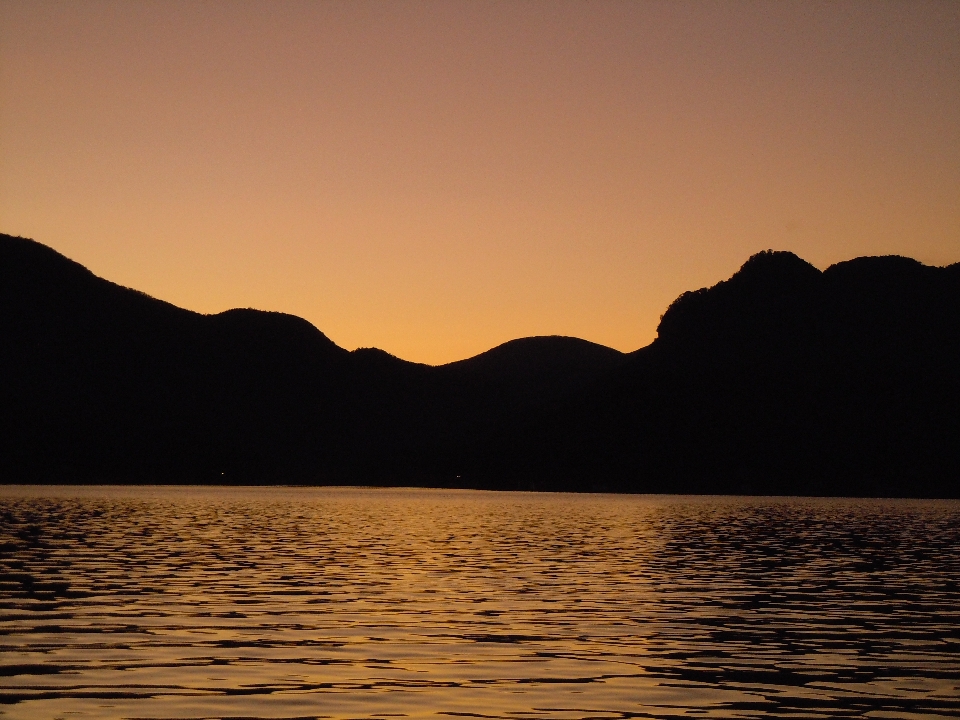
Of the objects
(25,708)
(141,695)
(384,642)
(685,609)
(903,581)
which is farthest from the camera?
(903,581)

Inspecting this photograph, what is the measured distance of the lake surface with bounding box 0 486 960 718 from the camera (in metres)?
23.5

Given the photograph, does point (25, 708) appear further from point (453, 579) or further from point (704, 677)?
point (453, 579)

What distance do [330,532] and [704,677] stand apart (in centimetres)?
6340

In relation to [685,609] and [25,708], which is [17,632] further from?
[685,609]

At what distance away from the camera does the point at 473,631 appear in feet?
109

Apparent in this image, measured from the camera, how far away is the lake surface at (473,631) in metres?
23.5

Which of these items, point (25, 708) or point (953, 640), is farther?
point (953, 640)

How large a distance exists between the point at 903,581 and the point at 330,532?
46.5 metres

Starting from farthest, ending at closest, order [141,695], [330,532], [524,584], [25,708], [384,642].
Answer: [330,532] < [524,584] < [384,642] < [141,695] < [25,708]

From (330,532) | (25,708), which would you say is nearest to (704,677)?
(25,708)

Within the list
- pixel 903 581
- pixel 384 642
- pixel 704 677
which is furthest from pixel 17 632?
pixel 903 581

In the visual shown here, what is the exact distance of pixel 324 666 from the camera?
2717cm

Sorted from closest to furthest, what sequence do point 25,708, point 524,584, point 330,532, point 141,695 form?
point 25,708 → point 141,695 → point 524,584 → point 330,532

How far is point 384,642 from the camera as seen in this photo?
1224 inches
